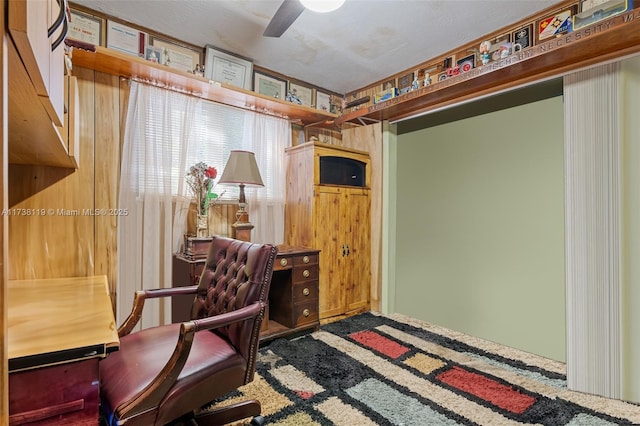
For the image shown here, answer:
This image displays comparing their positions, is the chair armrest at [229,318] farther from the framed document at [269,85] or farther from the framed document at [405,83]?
the framed document at [405,83]

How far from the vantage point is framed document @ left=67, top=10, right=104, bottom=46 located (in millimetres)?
2244

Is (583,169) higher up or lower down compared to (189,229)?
higher up

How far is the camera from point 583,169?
6.50 feet

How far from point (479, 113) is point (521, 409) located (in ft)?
7.54

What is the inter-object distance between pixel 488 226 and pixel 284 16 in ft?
7.69

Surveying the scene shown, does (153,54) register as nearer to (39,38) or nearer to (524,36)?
(39,38)

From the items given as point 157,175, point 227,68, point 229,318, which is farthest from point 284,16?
point 229,318

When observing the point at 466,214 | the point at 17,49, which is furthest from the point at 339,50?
the point at 17,49

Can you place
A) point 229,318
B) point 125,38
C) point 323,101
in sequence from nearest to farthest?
point 229,318, point 125,38, point 323,101

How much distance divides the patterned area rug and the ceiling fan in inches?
87.7

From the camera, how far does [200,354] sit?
141 cm

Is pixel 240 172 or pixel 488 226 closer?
pixel 240 172

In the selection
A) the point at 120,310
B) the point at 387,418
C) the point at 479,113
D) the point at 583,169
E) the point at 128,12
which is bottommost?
the point at 387,418

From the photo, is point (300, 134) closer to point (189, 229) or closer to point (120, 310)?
point (189, 229)
